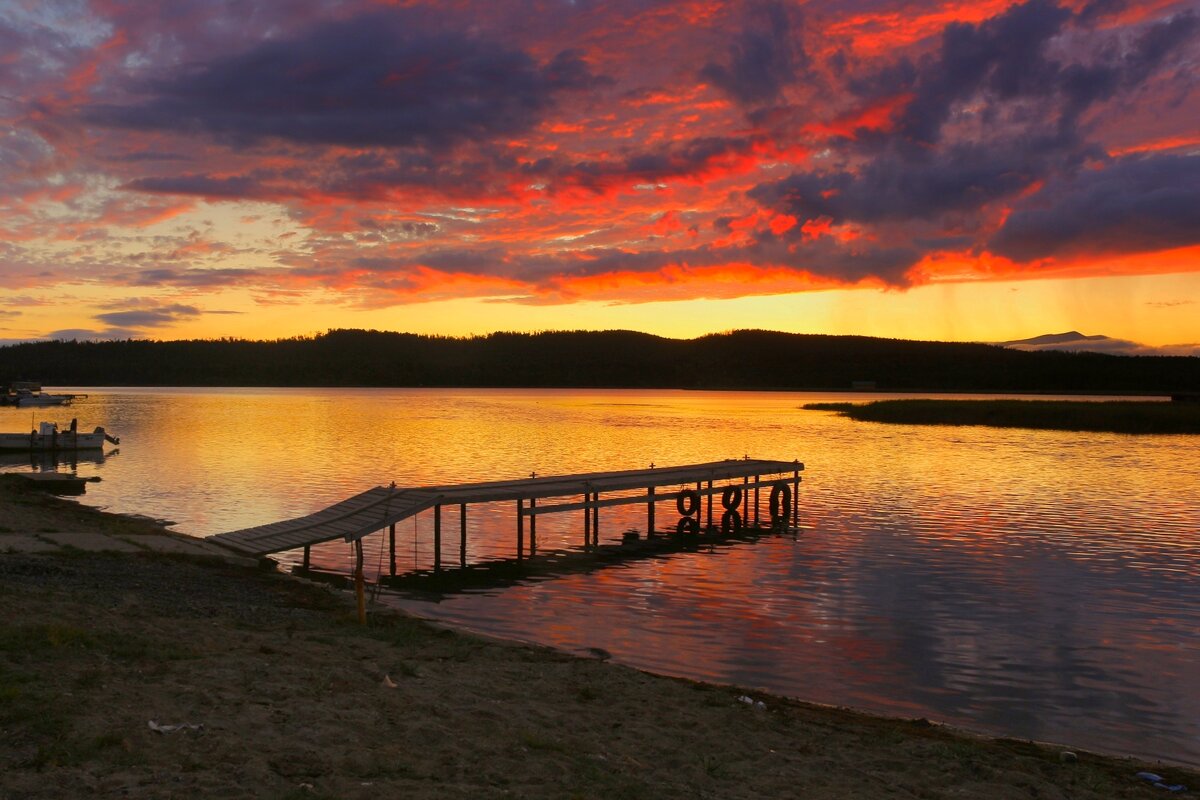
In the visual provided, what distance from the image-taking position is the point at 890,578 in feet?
74.5

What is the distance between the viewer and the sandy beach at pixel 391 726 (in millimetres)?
7902

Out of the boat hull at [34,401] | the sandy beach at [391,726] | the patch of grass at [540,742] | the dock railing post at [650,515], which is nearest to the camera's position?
the sandy beach at [391,726]

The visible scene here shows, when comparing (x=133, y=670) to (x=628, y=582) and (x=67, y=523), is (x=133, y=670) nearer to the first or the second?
(x=628, y=582)

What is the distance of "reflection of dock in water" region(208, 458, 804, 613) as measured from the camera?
76.6 ft

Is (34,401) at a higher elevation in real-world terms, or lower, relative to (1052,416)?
lower

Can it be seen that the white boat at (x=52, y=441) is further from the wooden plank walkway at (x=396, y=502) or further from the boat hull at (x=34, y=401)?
the boat hull at (x=34, y=401)

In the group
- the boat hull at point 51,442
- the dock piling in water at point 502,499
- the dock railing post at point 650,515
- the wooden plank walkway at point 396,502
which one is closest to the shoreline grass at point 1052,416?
the dock piling in water at point 502,499

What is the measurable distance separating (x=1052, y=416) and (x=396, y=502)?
7901 cm

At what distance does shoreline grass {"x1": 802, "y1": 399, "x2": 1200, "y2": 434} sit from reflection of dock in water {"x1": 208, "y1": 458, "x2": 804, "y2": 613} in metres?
56.2

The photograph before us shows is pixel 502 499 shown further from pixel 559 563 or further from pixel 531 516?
pixel 559 563

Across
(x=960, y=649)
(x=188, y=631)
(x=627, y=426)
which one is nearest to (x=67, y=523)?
(x=188, y=631)

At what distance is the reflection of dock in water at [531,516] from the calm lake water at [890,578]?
0.98 m

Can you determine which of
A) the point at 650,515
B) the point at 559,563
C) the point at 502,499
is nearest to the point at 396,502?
the point at 502,499

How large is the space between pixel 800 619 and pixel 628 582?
17.5ft
